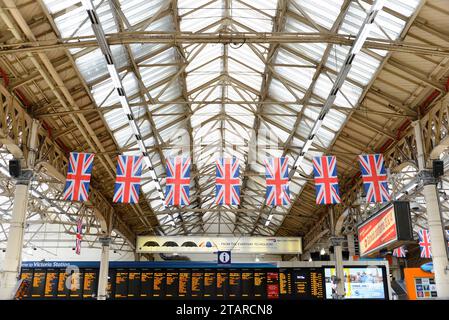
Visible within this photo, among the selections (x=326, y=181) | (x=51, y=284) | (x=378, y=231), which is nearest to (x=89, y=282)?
(x=51, y=284)

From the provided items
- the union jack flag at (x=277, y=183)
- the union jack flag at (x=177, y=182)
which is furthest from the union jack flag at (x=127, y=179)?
the union jack flag at (x=277, y=183)

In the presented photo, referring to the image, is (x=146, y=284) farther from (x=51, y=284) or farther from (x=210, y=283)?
(x=51, y=284)

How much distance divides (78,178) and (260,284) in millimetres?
15883

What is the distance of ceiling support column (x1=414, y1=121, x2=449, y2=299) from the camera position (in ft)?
39.9

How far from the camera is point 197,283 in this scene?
26797 mm

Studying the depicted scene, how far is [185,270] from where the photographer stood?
2719 cm

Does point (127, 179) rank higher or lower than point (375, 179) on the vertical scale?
higher

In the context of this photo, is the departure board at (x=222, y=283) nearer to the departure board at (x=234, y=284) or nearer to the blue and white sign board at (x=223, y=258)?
the departure board at (x=234, y=284)

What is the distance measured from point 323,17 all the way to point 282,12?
1.24 m

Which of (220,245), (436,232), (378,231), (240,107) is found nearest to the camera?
(436,232)
